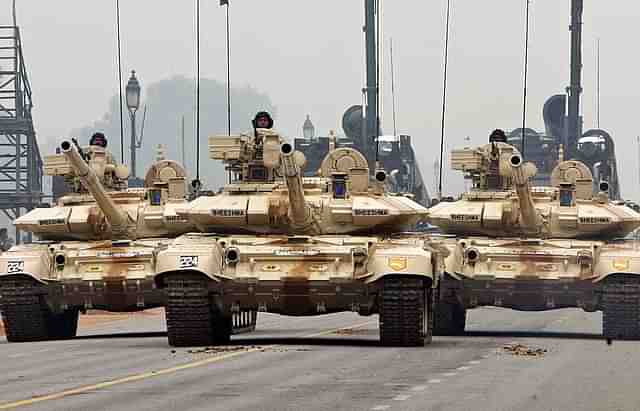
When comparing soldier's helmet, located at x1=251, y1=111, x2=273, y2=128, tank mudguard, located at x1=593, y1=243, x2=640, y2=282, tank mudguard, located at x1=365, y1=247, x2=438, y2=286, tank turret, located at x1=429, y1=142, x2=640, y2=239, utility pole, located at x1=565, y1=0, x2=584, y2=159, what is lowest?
tank mudguard, located at x1=593, y1=243, x2=640, y2=282

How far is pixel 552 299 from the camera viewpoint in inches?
1202

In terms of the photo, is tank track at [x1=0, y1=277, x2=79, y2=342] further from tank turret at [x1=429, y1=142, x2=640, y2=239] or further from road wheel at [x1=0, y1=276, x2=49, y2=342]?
tank turret at [x1=429, y1=142, x2=640, y2=239]

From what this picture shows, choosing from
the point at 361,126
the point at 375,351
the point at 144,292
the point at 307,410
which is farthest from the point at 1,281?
the point at 361,126

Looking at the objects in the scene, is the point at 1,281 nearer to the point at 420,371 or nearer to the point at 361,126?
the point at 420,371

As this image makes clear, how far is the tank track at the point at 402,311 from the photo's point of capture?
81.4 feet

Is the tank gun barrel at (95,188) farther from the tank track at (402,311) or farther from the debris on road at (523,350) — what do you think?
the debris on road at (523,350)

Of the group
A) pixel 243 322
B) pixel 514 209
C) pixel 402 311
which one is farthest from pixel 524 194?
pixel 402 311

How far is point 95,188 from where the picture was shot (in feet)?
97.2

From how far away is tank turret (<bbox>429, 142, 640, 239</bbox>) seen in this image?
1259 inches

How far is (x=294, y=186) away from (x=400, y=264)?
2394 mm

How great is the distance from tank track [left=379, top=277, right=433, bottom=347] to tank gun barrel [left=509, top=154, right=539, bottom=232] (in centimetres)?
420

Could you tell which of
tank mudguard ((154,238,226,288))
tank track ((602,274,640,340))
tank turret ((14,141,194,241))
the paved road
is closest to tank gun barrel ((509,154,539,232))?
tank track ((602,274,640,340))

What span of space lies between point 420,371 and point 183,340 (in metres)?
6.42

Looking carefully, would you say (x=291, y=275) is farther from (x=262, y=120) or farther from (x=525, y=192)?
(x=525, y=192)
